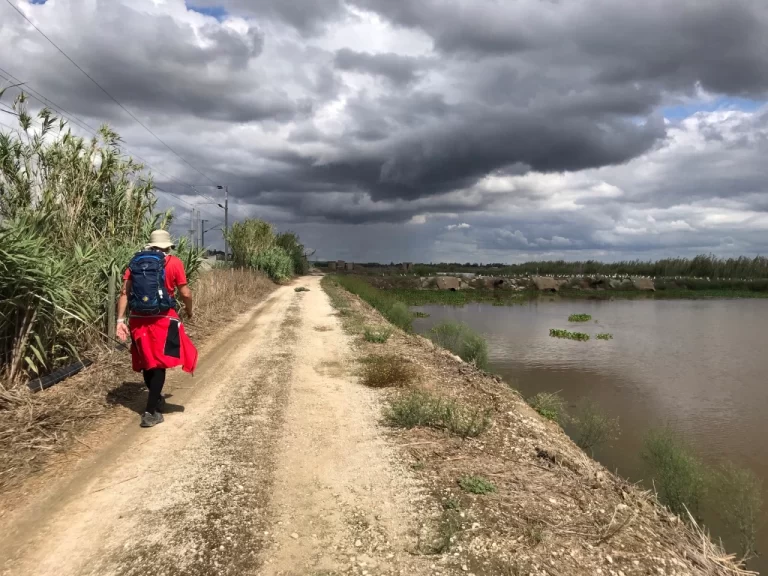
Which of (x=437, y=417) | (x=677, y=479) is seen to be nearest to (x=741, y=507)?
(x=677, y=479)

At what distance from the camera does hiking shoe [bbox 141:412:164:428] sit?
482cm

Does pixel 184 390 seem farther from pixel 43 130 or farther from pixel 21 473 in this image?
pixel 43 130

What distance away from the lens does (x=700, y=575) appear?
9.69ft

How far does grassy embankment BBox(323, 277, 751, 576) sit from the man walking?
2.29 metres

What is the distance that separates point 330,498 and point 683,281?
65.9m

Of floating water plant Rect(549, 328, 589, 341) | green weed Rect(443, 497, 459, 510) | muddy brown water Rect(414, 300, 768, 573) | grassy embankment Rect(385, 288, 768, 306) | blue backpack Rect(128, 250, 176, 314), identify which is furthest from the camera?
grassy embankment Rect(385, 288, 768, 306)

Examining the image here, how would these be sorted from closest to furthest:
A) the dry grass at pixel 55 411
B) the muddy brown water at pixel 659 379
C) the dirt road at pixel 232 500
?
the dirt road at pixel 232 500 < the dry grass at pixel 55 411 < the muddy brown water at pixel 659 379

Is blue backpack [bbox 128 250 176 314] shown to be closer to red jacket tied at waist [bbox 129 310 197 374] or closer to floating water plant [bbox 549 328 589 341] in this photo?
red jacket tied at waist [bbox 129 310 197 374]

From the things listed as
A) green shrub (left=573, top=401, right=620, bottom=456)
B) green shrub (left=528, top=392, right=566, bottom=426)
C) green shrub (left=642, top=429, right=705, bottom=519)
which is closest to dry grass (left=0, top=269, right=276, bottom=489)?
green shrub (left=528, top=392, right=566, bottom=426)

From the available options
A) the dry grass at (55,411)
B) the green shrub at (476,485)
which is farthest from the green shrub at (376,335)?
the green shrub at (476,485)

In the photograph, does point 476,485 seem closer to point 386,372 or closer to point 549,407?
point 386,372

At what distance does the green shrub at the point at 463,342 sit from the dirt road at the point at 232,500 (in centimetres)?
595

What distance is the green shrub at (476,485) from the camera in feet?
11.7

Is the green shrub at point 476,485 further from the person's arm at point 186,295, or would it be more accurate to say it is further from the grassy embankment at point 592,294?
the grassy embankment at point 592,294
